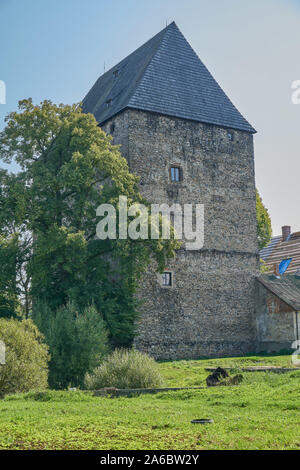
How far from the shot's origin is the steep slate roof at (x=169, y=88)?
99.0ft

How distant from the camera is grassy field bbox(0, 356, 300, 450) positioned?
8.02 meters

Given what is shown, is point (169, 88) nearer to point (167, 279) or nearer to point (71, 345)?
point (167, 279)

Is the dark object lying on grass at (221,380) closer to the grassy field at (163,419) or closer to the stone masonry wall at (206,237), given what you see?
the grassy field at (163,419)

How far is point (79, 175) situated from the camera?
23953mm

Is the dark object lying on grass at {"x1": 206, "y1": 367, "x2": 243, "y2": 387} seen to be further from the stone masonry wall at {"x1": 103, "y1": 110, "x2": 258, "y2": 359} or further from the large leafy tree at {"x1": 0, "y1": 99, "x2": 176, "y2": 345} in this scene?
the stone masonry wall at {"x1": 103, "y1": 110, "x2": 258, "y2": 359}

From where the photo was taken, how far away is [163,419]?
10039 mm

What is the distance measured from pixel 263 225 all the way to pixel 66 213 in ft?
62.0

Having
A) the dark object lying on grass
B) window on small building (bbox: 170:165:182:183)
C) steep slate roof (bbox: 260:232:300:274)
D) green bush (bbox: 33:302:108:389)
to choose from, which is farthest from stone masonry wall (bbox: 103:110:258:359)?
steep slate roof (bbox: 260:232:300:274)

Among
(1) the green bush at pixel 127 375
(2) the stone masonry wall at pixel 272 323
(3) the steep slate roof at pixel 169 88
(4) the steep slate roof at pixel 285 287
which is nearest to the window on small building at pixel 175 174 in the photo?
(3) the steep slate roof at pixel 169 88

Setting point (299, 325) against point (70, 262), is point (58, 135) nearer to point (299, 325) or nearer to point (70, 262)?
point (70, 262)

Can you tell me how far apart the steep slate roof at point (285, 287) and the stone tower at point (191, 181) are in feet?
3.56

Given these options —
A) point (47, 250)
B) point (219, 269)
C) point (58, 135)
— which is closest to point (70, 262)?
point (47, 250)

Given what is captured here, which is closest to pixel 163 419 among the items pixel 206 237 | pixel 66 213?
pixel 66 213

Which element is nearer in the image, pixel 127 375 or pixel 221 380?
pixel 221 380
